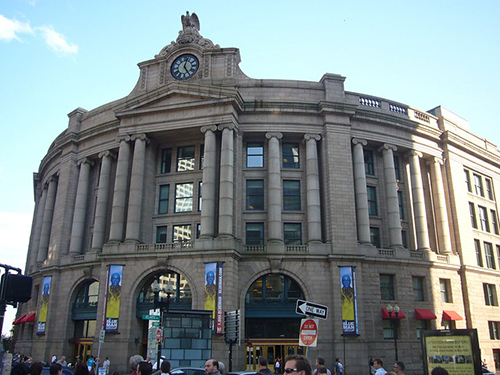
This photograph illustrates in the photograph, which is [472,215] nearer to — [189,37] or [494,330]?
[494,330]

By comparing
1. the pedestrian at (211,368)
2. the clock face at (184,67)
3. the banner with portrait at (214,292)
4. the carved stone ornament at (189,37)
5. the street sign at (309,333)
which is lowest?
the pedestrian at (211,368)

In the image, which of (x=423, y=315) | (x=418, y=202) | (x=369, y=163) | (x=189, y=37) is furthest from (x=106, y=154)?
(x=423, y=315)

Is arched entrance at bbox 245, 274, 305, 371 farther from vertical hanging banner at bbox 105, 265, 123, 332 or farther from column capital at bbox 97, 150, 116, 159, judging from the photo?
column capital at bbox 97, 150, 116, 159

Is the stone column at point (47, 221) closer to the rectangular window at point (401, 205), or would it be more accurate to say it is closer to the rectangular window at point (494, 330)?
the rectangular window at point (401, 205)

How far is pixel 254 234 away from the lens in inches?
1518

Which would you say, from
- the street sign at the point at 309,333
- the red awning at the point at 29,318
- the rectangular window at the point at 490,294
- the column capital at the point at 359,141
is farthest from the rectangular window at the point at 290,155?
the street sign at the point at 309,333

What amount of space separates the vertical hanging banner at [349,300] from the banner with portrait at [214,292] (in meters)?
9.23

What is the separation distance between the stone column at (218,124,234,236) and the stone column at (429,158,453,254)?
20233 millimetres

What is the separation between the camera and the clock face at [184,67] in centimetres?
4247

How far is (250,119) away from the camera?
4012 centimetres

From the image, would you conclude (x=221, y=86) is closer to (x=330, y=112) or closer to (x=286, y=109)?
(x=286, y=109)

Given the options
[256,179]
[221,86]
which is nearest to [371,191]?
[256,179]

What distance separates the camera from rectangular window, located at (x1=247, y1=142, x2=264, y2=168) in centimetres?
4059

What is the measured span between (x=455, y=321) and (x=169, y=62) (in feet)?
113
